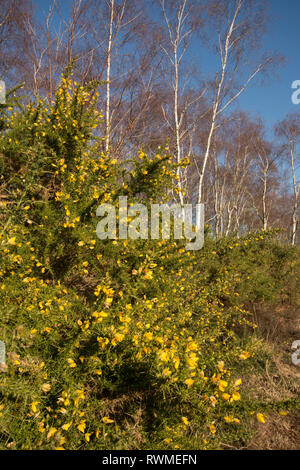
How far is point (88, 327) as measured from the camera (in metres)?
1.44

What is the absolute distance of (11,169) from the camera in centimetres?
248

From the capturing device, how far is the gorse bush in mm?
1190

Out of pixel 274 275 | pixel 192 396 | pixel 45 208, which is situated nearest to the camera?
pixel 192 396

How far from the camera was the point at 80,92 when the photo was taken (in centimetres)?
257

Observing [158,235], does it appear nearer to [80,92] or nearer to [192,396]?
[192,396]

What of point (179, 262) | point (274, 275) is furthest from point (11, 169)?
point (274, 275)

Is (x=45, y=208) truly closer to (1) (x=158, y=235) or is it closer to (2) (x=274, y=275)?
(1) (x=158, y=235)

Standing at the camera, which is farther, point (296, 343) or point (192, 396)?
point (296, 343)

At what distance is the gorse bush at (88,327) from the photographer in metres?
1.19

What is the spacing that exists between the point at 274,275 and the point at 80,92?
A: 5221 mm

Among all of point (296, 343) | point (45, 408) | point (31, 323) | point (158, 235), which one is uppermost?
point (158, 235)
